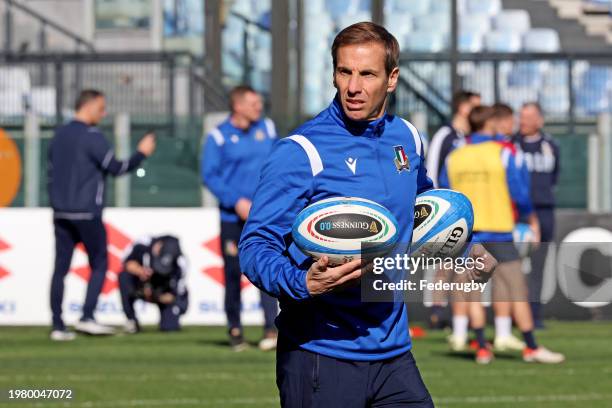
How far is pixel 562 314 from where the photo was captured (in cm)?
1648

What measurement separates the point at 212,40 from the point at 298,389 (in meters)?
17.8

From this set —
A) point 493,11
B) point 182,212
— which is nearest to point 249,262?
point 182,212

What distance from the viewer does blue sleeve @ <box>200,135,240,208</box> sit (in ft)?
41.6

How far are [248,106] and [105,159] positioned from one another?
6.50ft

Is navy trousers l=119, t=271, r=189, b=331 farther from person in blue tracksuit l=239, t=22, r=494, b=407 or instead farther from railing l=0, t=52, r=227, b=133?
person in blue tracksuit l=239, t=22, r=494, b=407

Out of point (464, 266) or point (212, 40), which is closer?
point (464, 266)

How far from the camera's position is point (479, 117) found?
1252 centimetres

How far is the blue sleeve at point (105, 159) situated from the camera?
548 inches

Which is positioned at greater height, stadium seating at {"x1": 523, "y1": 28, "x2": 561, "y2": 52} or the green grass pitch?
stadium seating at {"x1": 523, "y1": 28, "x2": 561, "y2": 52}

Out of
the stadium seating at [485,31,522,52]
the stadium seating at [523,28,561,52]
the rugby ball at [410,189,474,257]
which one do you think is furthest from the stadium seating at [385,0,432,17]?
the rugby ball at [410,189,474,257]

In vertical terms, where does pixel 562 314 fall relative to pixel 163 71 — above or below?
below

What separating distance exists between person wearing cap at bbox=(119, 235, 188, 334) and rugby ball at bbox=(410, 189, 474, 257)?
33.5 ft

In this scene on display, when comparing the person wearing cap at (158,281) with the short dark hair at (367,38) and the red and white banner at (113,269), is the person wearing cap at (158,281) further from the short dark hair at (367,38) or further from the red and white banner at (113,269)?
the short dark hair at (367,38)

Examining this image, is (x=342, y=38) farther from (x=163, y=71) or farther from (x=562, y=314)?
(x=163, y=71)
